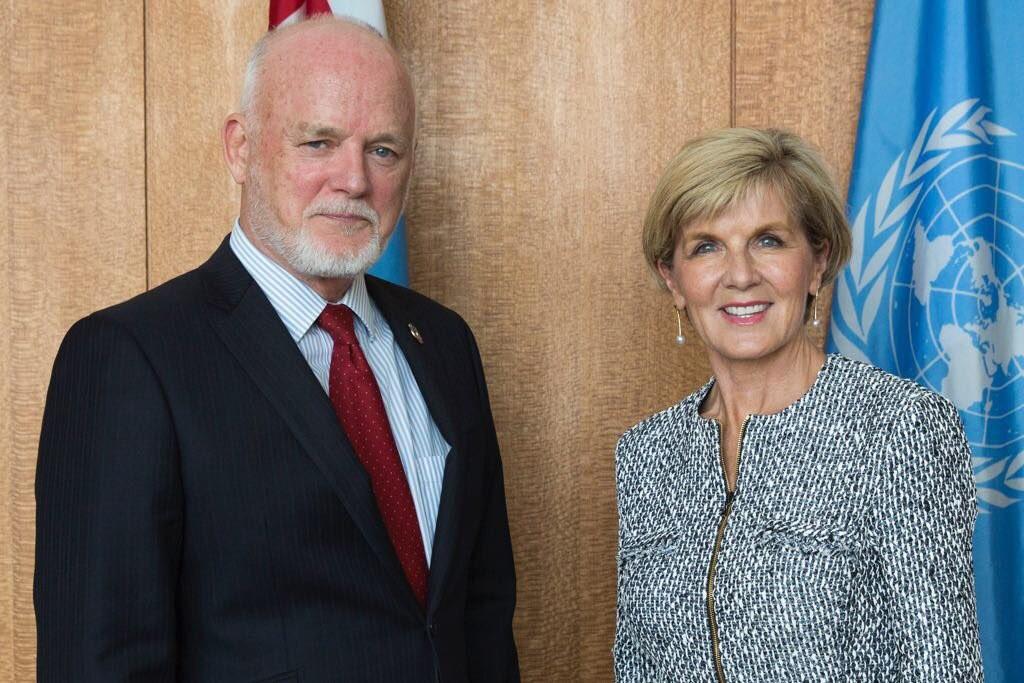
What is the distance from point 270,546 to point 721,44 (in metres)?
2.01

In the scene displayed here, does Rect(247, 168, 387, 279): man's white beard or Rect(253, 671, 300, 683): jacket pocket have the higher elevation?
Rect(247, 168, 387, 279): man's white beard

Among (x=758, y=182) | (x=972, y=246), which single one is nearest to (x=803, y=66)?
(x=972, y=246)

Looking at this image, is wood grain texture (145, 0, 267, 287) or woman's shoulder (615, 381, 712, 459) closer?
woman's shoulder (615, 381, 712, 459)

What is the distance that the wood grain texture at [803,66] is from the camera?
2.96 metres

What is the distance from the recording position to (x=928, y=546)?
1678 mm

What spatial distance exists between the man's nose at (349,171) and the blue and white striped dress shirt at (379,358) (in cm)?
16

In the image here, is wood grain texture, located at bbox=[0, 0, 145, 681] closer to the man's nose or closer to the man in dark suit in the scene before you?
the man in dark suit

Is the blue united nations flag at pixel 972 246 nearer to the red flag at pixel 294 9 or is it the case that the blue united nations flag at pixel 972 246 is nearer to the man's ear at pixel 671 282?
the man's ear at pixel 671 282

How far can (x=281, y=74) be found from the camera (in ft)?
5.78

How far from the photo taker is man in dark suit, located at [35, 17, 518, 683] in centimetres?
147

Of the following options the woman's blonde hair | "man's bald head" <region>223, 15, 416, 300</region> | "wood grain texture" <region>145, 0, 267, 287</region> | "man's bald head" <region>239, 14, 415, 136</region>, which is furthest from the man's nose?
"wood grain texture" <region>145, 0, 267, 287</region>

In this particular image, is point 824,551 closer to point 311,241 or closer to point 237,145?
point 311,241

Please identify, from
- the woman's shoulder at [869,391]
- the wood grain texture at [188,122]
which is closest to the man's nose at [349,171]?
the woman's shoulder at [869,391]

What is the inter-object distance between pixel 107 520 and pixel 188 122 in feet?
4.91
